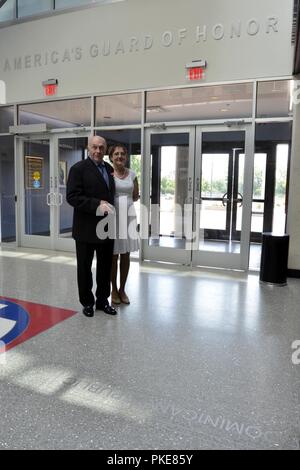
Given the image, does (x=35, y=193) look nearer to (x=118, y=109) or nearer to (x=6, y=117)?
(x=6, y=117)

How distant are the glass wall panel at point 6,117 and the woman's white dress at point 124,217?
15.7 ft

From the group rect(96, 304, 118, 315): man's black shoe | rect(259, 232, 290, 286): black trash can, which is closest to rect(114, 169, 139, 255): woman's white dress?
rect(96, 304, 118, 315): man's black shoe

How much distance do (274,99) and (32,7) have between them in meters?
4.80

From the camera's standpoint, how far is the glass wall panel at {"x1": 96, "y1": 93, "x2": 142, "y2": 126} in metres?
6.20

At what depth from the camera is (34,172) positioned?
24.3ft

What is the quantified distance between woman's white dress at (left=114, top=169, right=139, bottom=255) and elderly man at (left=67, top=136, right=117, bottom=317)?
0.11 m

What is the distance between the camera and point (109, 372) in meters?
2.53

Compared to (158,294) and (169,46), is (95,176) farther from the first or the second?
(169,46)

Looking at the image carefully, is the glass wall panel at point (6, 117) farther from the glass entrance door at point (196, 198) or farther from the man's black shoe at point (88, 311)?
the man's black shoe at point (88, 311)

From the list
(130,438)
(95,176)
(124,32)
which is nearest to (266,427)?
(130,438)

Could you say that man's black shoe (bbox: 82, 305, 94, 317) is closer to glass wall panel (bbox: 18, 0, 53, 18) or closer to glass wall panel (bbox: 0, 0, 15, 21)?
glass wall panel (bbox: 18, 0, 53, 18)

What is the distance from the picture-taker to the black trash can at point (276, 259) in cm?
490

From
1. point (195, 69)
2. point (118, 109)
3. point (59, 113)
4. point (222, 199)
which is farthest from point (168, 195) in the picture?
point (59, 113)

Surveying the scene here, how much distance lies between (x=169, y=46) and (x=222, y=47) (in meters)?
0.83
